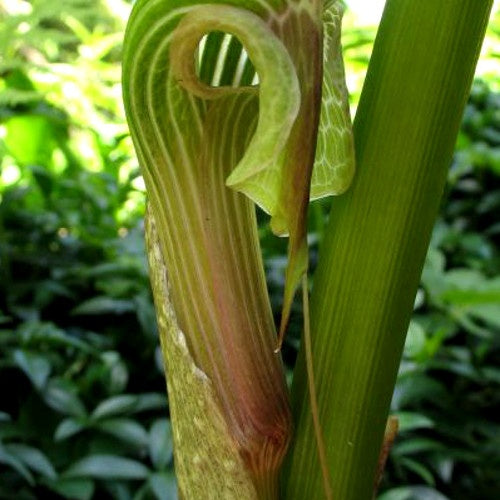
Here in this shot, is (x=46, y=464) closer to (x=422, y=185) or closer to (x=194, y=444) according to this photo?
(x=194, y=444)

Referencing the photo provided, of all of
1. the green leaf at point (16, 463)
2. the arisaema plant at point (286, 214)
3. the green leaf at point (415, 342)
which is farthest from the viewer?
the green leaf at point (415, 342)

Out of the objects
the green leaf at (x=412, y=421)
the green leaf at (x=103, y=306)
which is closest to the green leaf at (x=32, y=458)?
the green leaf at (x=103, y=306)

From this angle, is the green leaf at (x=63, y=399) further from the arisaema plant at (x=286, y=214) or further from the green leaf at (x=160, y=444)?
the arisaema plant at (x=286, y=214)

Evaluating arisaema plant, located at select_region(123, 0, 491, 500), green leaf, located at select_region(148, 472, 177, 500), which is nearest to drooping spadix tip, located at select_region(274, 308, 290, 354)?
arisaema plant, located at select_region(123, 0, 491, 500)

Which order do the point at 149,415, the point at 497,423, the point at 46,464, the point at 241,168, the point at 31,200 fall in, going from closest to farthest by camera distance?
the point at 241,168 → the point at 46,464 → the point at 149,415 → the point at 497,423 → the point at 31,200

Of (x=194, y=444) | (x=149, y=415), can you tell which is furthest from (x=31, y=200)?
(x=194, y=444)
